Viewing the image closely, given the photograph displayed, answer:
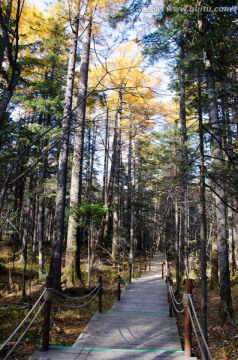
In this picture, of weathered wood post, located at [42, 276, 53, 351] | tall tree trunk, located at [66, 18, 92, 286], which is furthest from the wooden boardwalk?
tall tree trunk, located at [66, 18, 92, 286]

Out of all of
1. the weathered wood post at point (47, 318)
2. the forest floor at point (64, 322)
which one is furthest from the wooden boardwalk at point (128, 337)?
the forest floor at point (64, 322)

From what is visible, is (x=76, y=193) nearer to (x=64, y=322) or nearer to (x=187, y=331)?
(x=64, y=322)

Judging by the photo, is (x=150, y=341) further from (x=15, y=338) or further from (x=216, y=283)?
(x=216, y=283)

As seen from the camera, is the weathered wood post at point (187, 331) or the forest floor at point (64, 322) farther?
the forest floor at point (64, 322)

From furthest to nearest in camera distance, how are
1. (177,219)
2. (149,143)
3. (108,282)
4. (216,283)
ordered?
(149,143), (108,282), (216,283), (177,219)

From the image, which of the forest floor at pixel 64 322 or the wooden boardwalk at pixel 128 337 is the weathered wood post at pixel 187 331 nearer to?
the wooden boardwalk at pixel 128 337

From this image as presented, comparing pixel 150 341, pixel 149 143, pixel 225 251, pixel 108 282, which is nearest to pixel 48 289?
pixel 150 341

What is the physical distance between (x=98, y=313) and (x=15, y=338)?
2.17m

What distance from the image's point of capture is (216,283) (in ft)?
41.9

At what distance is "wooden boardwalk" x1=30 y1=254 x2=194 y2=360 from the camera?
427cm

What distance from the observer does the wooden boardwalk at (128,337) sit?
427 cm

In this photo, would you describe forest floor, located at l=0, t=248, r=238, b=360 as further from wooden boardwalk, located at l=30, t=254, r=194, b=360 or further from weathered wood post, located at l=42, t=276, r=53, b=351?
weathered wood post, located at l=42, t=276, r=53, b=351

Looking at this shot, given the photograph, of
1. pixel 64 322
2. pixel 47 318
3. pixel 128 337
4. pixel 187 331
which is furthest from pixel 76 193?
pixel 187 331

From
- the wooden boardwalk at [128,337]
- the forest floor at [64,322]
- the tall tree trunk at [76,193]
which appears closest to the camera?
the wooden boardwalk at [128,337]
